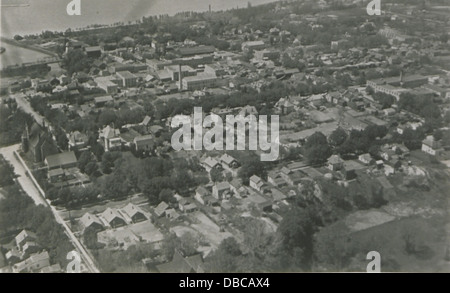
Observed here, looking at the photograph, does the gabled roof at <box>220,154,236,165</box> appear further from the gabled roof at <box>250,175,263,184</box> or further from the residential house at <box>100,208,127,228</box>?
the residential house at <box>100,208,127,228</box>

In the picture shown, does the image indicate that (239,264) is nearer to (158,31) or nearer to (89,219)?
(89,219)

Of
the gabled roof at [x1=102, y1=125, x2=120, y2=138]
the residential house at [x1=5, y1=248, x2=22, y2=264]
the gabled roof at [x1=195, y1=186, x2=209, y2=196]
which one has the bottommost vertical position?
the residential house at [x1=5, y1=248, x2=22, y2=264]

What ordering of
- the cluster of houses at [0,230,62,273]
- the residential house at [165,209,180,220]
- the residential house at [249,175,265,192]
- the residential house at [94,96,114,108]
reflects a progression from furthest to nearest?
the residential house at [94,96,114,108], the residential house at [249,175,265,192], the residential house at [165,209,180,220], the cluster of houses at [0,230,62,273]

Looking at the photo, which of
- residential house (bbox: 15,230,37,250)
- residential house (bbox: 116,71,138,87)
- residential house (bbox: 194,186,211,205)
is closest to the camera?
residential house (bbox: 15,230,37,250)

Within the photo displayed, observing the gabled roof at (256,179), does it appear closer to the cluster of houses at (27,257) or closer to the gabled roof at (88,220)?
the gabled roof at (88,220)

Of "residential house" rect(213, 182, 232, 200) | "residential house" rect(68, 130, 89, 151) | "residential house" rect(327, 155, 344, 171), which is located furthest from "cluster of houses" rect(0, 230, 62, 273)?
"residential house" rect(327, 155, 344, 171)

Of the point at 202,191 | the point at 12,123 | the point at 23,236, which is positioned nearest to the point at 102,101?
the point at 12,123

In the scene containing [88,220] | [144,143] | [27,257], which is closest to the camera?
[27,257]

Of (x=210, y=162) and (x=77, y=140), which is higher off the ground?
(x=77, y=140)

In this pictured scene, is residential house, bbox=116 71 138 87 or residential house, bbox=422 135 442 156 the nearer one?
residential house, bbox=422 135 442 156

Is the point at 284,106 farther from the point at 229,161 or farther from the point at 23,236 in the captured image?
the point at 23,236
